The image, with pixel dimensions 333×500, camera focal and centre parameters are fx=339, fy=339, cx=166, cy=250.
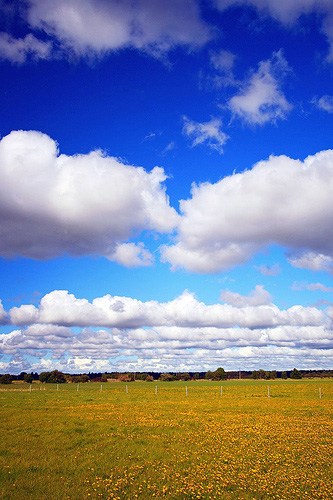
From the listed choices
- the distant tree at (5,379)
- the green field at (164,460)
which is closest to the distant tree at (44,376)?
the distant tree at (5,379)

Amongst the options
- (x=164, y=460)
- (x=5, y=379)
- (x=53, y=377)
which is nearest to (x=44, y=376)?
(x=53, y=377)

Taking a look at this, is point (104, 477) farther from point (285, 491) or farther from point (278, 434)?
point (278, 434)

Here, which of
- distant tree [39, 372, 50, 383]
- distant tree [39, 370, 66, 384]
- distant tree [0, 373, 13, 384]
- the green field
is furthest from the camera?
distant tree [39, 372, 50, 383]

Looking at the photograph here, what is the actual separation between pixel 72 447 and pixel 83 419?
10372mm

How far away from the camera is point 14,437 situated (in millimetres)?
19734

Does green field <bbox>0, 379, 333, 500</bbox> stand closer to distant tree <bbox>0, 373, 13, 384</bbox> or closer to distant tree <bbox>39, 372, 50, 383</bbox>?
distant tree <bbox>0, 373, 13, 384</bbox>

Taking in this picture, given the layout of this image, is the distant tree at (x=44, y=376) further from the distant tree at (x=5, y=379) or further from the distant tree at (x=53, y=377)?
the distant tree at (x=5, y=379)

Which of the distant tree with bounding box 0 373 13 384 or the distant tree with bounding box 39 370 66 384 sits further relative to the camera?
the distant tree with bounding box 39 370 66 384

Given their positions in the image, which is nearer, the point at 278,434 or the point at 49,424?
the point at 278,434

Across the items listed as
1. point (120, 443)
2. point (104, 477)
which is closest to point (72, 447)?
point (120, 443)

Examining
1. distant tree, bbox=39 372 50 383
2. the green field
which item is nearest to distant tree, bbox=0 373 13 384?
distant tree, bbox=39 372 50 383

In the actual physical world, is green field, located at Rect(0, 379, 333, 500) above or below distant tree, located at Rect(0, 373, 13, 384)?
above

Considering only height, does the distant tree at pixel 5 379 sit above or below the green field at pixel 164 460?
below

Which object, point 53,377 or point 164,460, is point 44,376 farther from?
point 164,460
